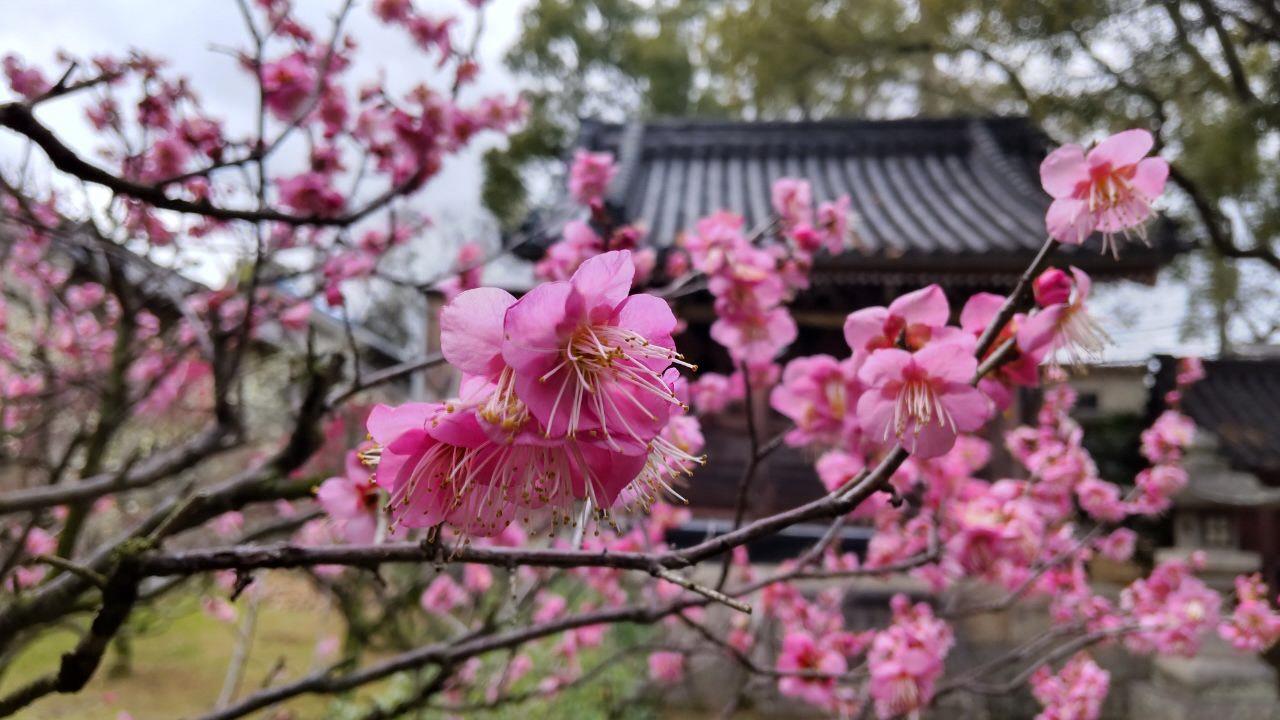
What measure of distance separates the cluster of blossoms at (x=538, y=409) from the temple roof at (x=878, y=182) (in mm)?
3199

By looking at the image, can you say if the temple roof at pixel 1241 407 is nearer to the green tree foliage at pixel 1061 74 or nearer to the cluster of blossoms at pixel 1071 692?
the green tree foliage at pixel 1061 74

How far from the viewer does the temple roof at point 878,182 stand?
3654 mm

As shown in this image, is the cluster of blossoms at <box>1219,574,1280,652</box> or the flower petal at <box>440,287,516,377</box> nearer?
the flower petal at <box>440,287,516,377</box>

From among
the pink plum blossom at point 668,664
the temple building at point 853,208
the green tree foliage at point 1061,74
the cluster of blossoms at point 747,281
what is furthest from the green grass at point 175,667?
the green tree foliage at point 1061,74

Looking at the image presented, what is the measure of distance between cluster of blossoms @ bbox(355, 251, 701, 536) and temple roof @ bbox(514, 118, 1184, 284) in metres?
3.20

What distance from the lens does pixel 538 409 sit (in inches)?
19.7

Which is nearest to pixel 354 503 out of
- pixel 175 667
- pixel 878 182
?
pixel 878 182

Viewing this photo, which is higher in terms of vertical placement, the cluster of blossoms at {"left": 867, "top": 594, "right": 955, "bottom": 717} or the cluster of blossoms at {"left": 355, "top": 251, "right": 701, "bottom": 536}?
the cluster of blossoms at {"left": 355, "top": 251, "right": 701, "bottom": 536}

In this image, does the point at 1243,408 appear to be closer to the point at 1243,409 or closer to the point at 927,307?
the point at 1243,409

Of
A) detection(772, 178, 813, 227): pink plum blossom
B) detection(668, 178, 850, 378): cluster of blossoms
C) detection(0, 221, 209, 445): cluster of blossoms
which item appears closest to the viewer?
detection(668, 178, 850, 378): cluster of blossoms

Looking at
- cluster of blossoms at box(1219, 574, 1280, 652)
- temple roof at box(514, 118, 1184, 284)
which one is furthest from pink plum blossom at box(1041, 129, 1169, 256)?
temple roof at box(514, 118, 1184, 284)

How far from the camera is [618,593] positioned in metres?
3.88

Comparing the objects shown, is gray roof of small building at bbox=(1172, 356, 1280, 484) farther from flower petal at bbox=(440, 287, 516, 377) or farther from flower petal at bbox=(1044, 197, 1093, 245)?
flower petal at bbox=(440, 287, 516, 377)

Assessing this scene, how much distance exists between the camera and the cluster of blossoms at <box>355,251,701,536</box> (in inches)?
20.0
